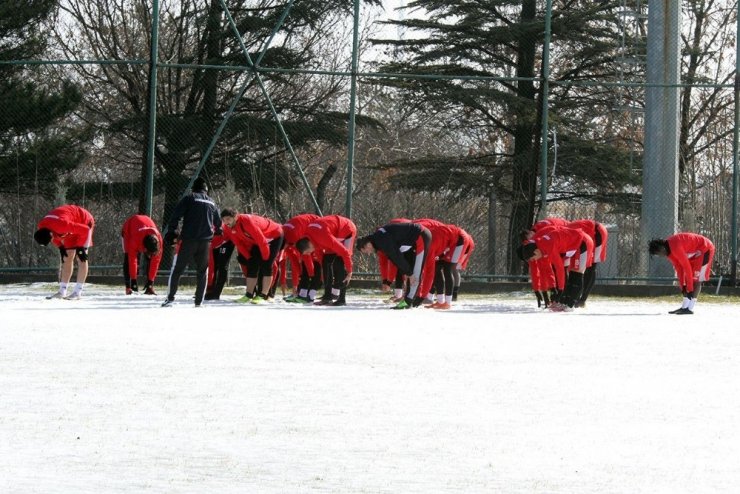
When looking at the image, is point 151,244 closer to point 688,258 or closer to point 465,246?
point 465,246

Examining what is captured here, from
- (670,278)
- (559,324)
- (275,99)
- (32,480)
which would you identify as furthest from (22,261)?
(32,480)

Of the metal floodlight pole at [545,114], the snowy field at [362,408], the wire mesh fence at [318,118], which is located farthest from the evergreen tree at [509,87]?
the snowy field at [362,408]

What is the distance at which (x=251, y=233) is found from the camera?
19.6 meters

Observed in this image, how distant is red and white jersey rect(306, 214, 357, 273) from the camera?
769 inches

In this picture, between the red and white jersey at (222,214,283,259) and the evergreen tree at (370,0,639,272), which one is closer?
the red and white jersey at (222,214,283,259)

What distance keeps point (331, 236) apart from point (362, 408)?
Answer: 10.7 m

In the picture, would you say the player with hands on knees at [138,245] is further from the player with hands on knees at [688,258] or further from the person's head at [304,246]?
the player with hands on knees at [688,258]

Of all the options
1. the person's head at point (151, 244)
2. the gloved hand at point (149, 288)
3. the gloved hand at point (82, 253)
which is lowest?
the gloved hand at point (149, 288)

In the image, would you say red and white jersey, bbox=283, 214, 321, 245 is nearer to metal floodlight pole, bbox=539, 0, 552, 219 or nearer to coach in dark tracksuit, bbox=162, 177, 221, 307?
coach in dark tracksuit, bbox=162, 177, 221, 307

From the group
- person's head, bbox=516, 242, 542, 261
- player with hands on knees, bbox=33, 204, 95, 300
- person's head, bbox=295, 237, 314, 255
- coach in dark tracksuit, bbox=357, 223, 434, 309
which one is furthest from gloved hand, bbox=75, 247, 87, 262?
person's head, bbox=516, 242, 542, 261

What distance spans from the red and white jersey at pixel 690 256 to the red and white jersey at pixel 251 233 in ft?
18.2

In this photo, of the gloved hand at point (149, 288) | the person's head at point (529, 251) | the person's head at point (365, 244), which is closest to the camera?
the person's head at point (365, 244)

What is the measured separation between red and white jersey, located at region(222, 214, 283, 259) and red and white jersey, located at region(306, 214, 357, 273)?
0.60 meters

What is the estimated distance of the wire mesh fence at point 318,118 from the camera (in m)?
27.1
